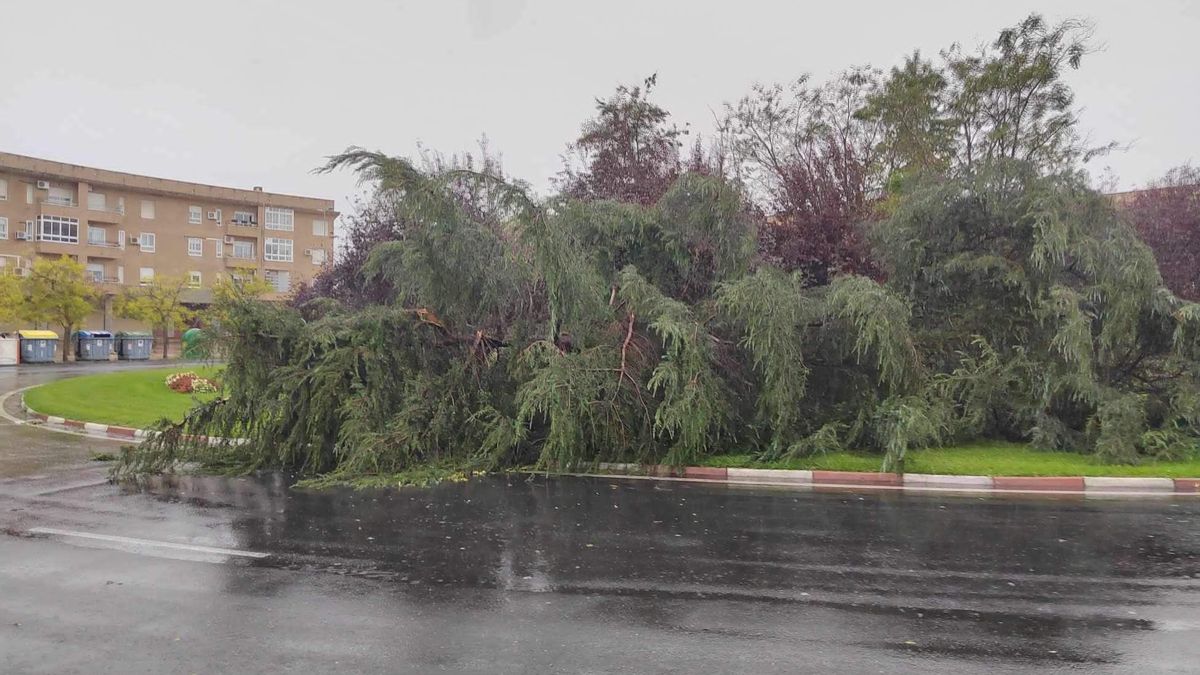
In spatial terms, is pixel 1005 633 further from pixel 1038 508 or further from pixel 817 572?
pixel 1038 508

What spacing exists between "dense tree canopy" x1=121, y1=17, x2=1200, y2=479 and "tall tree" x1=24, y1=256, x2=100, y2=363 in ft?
128

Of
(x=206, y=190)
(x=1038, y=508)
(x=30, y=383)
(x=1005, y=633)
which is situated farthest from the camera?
(x=206, y=190)

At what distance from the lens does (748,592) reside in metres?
6.10

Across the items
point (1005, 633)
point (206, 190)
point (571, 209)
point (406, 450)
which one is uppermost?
point (206, 190)

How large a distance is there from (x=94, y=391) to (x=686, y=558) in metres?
21.5

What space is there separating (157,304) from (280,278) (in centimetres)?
2101

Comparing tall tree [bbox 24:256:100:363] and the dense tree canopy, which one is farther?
tall tree [bbox 24:256:100:363]

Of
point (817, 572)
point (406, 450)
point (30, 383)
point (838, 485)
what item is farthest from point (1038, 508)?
point (30, 383)

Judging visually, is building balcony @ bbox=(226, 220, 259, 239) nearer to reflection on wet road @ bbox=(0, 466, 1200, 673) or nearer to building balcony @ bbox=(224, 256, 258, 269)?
building balcony @ bbox=(224, 256, 258, 269)

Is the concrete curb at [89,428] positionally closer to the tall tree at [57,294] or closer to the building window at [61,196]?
the tall tree at [57,294]

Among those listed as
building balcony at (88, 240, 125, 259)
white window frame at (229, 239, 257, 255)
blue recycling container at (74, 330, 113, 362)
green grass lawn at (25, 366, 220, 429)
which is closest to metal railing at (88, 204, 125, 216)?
building balcony at (88, 240, 125, 259)

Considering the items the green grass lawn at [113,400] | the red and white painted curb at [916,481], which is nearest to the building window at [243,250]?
the green grass lawn at [113,400]

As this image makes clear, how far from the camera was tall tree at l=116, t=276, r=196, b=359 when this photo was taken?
49.5 metres

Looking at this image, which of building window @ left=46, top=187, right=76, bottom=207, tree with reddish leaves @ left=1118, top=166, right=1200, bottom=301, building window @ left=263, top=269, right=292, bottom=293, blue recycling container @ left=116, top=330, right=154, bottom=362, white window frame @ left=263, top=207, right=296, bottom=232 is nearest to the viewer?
tree with reddish leaves @ left=1118, top=166, right=1200, bottom=301
